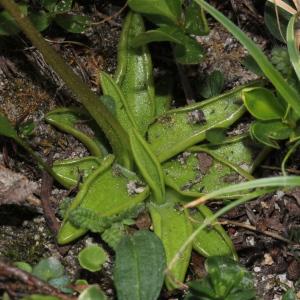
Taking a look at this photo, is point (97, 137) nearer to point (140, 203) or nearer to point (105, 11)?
point (140, 203)

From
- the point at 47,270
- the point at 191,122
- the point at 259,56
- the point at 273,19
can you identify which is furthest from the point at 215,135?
the point at 47,270

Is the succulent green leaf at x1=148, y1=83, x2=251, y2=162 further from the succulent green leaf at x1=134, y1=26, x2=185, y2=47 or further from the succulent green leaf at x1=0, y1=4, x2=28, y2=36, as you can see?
the succulent green leaf at x1=0, y1=4, x2=28, y2=36

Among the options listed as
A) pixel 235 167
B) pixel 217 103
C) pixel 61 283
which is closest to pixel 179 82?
pixel 217 103

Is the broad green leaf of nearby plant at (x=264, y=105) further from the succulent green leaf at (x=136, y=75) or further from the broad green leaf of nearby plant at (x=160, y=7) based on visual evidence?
the succulent green leaf at (x=136, y=75)

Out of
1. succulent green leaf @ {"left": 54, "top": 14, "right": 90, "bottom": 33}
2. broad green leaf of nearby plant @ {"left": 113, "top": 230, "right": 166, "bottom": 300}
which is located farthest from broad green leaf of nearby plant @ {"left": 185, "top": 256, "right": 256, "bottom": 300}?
succulent green leaf @ {"left": 54, "top": 14, "right": 90, "bottom": 33}

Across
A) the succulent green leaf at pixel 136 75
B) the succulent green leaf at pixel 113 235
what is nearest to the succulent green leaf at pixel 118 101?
the succulent green leaf at pixel 136 75

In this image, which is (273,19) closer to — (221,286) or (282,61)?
(282,61)
